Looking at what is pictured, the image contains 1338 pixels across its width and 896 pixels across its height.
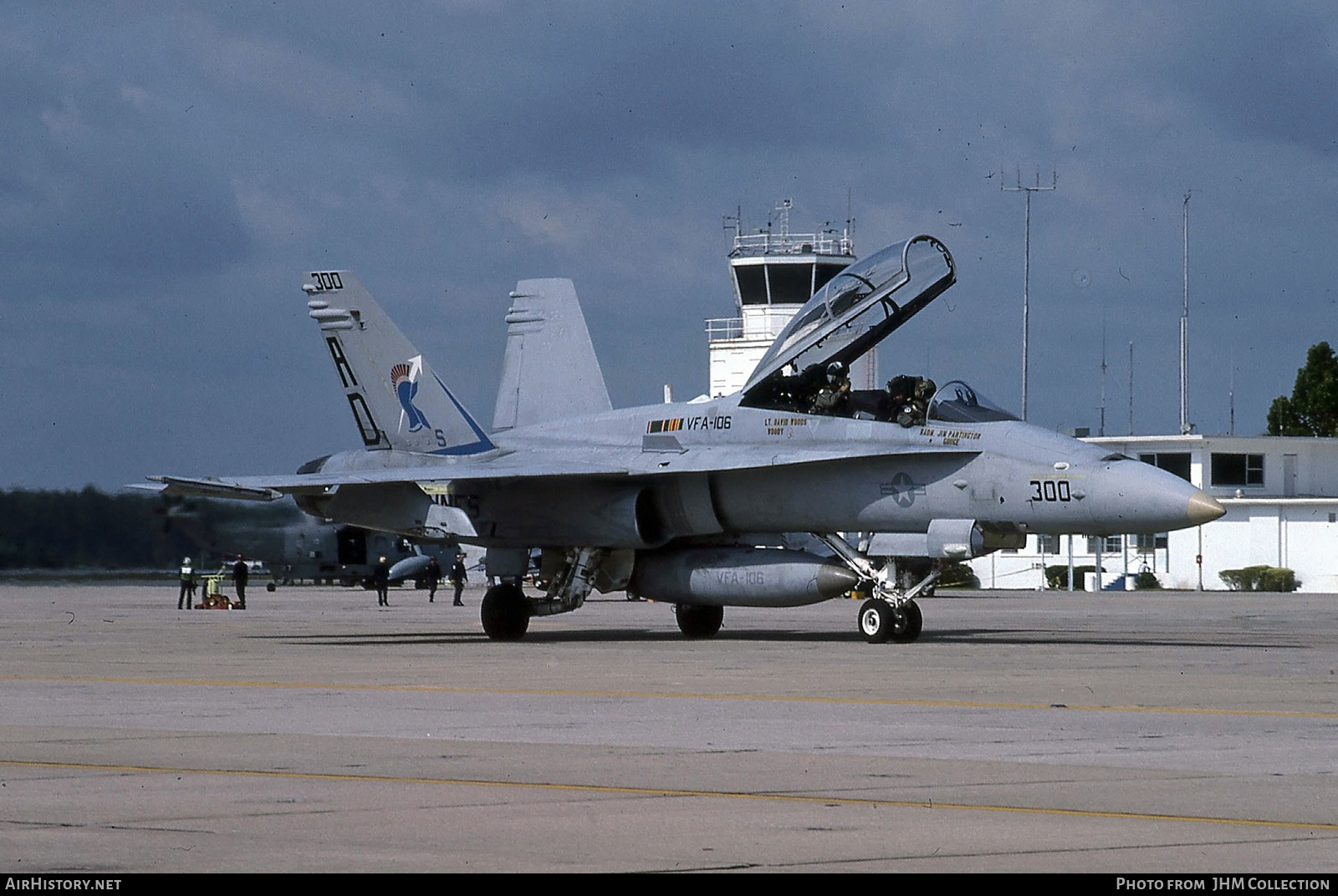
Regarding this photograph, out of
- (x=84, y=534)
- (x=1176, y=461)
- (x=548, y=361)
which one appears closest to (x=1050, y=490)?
(x=548, y=361)

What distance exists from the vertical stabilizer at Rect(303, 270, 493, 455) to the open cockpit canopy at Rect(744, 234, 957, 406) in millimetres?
4525

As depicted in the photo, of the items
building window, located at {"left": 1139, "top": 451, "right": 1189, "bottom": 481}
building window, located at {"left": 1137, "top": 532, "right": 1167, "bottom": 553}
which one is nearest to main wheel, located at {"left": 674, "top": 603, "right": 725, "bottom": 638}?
building window, located at {"left": 1137, "top": 532, "right": 1167, "bottom": 553}

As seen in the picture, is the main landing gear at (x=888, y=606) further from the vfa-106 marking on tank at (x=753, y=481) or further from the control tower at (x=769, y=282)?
the control tower at (x=769, y=282)

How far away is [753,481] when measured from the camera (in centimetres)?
2045

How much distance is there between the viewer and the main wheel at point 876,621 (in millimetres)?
19500

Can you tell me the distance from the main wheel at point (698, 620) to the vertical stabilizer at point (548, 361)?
3743mm

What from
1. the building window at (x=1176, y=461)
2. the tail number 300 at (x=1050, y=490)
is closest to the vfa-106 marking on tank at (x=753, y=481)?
the tail number 300 at (x=1050, y=490)

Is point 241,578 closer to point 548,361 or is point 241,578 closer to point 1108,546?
point 548,361

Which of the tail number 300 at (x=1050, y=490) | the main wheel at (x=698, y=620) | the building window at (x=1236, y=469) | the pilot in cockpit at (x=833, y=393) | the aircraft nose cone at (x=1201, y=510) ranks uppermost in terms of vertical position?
the building window at (x=1236, y=469)

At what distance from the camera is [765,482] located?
20375 millimetres

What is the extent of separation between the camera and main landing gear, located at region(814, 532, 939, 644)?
64.0 ft
